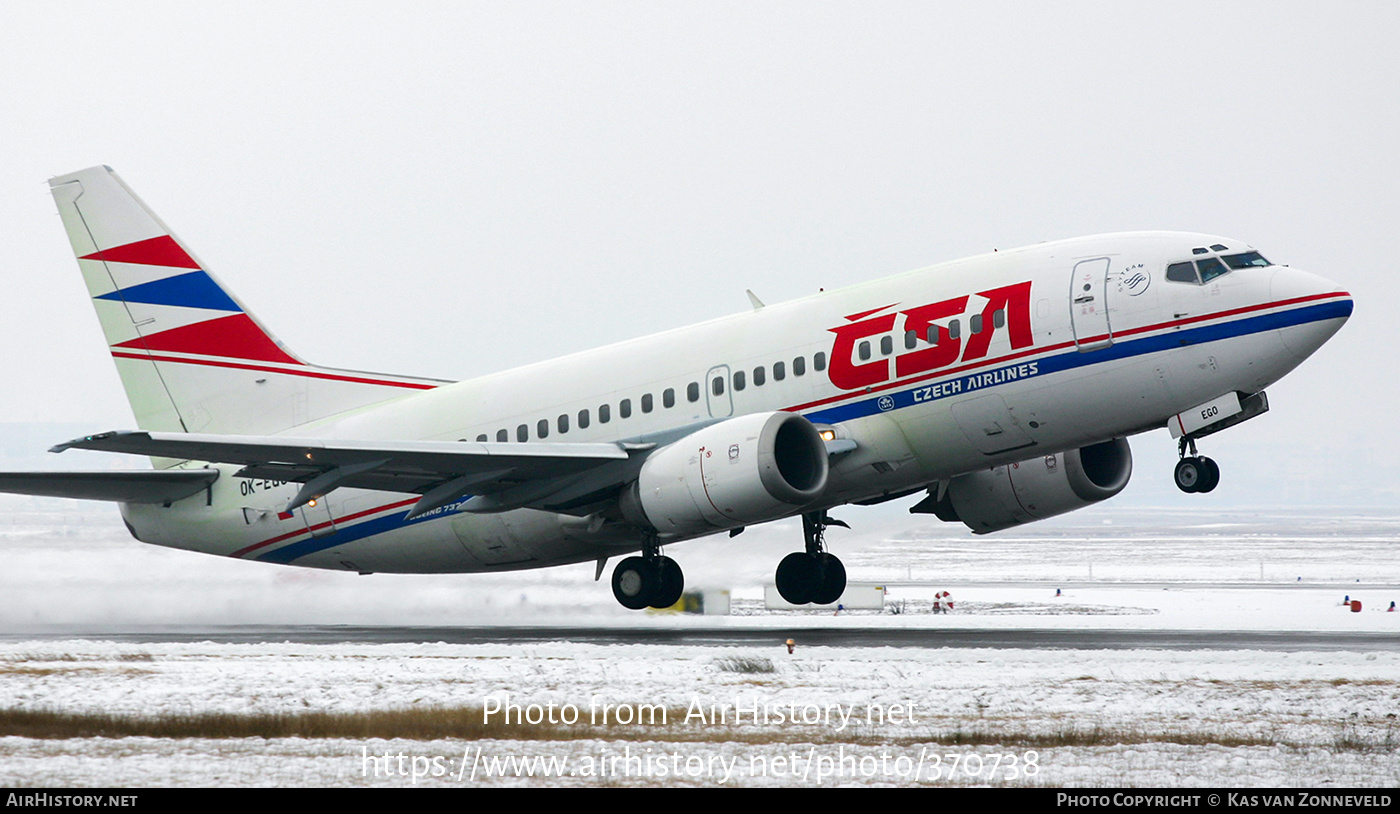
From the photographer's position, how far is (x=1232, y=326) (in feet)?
71.9

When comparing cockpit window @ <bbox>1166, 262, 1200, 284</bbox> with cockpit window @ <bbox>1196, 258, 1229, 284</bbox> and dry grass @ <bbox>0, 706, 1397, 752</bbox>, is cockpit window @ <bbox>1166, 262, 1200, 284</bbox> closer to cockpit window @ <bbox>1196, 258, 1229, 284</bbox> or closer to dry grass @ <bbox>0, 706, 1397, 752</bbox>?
cockpit window @ <bbox>1196, 258, 1229, 284</bbox>

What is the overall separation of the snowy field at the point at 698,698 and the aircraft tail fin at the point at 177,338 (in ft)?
16.3

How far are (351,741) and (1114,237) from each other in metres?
15.5

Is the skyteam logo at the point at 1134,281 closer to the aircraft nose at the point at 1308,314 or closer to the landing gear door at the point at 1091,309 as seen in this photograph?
the landing gear door at the point at 1091,309

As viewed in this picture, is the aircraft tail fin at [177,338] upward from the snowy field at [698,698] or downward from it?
upward

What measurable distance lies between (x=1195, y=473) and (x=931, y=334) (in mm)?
4668

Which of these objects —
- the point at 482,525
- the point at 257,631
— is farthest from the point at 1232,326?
the point at 257,631

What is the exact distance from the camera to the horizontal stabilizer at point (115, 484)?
27.1 m

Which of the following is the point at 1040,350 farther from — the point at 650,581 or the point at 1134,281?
the point at 650,581

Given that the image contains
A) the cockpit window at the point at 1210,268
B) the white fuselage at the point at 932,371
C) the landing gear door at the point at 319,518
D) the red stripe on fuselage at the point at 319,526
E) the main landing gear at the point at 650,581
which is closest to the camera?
the white fuselage at the point at 932,371

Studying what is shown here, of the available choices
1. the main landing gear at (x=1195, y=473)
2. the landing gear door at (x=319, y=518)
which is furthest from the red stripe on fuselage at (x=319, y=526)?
the main landing gear at (x=1195, y=473)

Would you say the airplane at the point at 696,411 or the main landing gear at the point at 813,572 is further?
the main landing gear at the point at 813,572

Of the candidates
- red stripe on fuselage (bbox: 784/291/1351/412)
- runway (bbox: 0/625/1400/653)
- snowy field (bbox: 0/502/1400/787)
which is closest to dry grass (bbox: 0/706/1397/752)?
snowy field (bbox: 0/502/1400/787)
